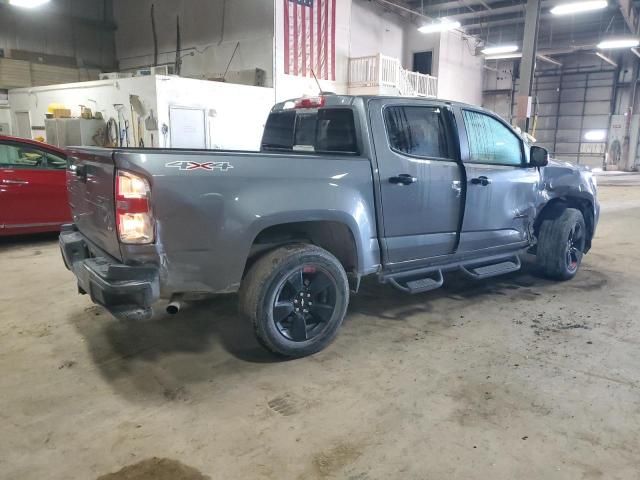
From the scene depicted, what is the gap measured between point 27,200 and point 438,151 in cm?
524

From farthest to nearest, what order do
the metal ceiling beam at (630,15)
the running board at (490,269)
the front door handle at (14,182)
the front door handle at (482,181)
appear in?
1. the metal ceiling beam at (630,15)
2. the front door handle at (14,182)
3. the running board at (490,269)
4. the front door handle at (482,181)


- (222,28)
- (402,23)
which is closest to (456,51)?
(402,23)

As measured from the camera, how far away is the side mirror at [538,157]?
4.53m

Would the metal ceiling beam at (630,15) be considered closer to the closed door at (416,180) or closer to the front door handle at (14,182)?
the closed door at (416,180)

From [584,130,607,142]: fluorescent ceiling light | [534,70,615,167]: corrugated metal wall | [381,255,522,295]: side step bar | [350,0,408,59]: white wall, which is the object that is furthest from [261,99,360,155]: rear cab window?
[584,130,607,142]: fluorescent ceiling light

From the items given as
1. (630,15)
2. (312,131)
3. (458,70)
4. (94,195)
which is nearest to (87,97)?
(312,131)

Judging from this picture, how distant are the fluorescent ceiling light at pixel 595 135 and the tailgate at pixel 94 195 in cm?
2875

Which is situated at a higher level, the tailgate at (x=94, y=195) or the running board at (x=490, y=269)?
the tailgate at (x=94, y=195)

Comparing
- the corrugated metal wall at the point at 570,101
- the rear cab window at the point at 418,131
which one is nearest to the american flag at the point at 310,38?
the rear cab window at the point at 418,131

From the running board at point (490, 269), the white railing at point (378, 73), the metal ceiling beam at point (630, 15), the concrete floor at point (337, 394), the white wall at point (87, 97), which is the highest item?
the metal ceiling beam at point (630, 15)

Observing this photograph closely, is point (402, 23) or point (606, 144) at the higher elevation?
point (402, 23)

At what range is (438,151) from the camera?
3.95 m

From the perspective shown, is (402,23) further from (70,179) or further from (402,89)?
(70,179)

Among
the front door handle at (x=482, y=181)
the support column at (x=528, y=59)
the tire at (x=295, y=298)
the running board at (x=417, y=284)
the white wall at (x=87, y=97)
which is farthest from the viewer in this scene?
the support column at (x=528, y=59)
